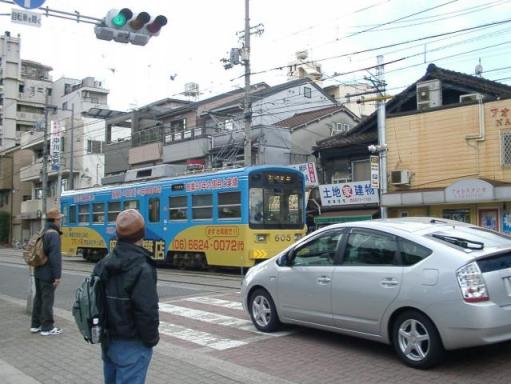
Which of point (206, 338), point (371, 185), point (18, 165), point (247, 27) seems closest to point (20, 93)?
point (18, 165)

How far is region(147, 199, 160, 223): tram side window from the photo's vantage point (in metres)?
19.7

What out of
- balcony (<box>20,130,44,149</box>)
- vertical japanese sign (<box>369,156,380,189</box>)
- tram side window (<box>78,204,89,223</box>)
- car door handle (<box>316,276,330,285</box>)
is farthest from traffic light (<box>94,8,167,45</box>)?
balcony (<box>20,130,44,149</box>)

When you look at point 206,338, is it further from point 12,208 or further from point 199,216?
point 12,208

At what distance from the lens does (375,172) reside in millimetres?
22000

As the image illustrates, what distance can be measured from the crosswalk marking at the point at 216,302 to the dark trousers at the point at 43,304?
3.44 meters

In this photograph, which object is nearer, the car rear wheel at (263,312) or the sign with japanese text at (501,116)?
Result: the car rear wheel at (263,312)

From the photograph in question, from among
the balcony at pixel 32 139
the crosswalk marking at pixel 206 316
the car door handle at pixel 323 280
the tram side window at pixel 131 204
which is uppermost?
the balcony at pixel 32 139

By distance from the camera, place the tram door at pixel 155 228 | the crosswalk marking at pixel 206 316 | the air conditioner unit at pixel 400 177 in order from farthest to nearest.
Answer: the air conditioner unit at pixel 400 177 < the tram door at pixel 155 228 < the crosswalk marking at pixel 206 316

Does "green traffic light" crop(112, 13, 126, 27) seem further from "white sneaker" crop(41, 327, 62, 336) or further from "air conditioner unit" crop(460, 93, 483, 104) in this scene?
"air conditioner unit" crop(460, 93, 483, 104)

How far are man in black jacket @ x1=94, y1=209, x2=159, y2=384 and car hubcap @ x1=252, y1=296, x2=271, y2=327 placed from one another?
14.0 ft

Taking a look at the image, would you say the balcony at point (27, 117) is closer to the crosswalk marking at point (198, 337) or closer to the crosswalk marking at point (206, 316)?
the crosswalk marking at point (206, 316)

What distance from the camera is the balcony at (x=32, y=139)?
52894 mm

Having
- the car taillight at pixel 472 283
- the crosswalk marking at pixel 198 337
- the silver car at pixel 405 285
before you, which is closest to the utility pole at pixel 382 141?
the crosswalk marking at pixel 198 337

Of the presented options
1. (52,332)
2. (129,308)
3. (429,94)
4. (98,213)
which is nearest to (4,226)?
(98,213)
